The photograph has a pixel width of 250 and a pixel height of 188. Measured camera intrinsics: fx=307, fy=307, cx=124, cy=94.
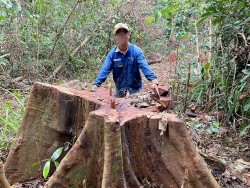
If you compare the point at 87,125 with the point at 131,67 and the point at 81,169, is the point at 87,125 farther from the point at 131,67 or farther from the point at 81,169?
the point at 131,67

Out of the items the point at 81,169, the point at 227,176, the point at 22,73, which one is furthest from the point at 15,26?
the point at 227,176

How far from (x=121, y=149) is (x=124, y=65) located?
2.46 meters

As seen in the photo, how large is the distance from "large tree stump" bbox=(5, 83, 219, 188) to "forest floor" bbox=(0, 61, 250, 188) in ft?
2.34

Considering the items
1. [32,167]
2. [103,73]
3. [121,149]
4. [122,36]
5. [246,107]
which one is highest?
[122,36]

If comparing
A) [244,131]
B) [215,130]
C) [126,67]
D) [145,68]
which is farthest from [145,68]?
[244,131]

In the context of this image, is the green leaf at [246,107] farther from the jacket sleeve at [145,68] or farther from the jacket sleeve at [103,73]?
the jacket sleeve at [103,73]

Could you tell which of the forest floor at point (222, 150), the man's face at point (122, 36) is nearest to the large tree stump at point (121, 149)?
the forest floor at point (222, 150)

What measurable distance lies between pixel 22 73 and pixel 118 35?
4.25 meters

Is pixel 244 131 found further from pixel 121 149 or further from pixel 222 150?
pixel 121 149

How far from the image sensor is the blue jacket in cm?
465

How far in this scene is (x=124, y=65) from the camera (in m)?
4.77

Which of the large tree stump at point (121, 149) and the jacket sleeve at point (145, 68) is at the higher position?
the jacket sleeve at point (145, 68)

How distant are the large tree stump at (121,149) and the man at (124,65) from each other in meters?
1.40

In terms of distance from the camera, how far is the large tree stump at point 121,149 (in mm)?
2484
